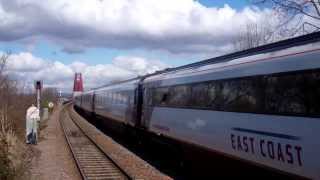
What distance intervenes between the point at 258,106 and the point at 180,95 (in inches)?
230

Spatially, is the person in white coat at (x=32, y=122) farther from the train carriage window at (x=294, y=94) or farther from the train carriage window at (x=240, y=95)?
the train carriage window at (x=294, y=94)

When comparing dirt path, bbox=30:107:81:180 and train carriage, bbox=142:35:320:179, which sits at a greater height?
train carriage, bbox=142:35:320:179

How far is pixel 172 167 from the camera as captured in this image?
56.5ft

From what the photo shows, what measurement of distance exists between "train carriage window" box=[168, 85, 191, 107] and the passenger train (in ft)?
0.08

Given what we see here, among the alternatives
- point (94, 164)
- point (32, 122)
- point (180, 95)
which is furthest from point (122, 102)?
point (180, 95)

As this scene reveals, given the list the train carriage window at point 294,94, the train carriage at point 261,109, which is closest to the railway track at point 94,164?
the train carriage at point 261,109

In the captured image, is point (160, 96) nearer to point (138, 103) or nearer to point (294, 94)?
point (138, 103)

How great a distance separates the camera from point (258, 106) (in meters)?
9.44

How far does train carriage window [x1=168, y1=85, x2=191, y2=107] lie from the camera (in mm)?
14305

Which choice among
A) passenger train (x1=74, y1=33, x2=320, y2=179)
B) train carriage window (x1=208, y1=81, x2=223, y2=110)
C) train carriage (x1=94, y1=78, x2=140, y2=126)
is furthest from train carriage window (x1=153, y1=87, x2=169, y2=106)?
train carriage window (x1=208, y1=81, x2=223, y2=110)

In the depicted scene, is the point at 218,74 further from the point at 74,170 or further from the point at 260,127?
the point at 74,170

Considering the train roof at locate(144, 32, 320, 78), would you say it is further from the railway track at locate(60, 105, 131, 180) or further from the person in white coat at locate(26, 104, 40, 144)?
the person in white coat at locate(26, 104, 40, 144)

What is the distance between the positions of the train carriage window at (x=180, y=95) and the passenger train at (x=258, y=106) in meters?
0.03

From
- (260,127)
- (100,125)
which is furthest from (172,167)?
(100,125)
